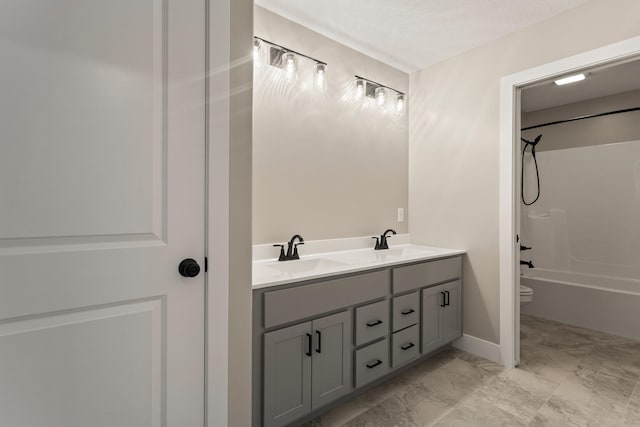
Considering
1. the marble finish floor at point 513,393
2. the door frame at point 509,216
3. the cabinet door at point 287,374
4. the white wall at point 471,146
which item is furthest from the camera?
the door frame at point 509,216

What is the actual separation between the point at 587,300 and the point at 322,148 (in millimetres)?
2929

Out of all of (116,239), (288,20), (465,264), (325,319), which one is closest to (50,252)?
(116,239)

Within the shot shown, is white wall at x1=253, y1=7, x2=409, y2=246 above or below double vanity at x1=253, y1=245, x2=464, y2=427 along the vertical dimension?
above

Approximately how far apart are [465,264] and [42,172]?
262 cm

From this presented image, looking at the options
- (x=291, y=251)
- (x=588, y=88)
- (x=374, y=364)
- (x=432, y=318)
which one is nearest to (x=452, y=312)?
(x=432, y=318)

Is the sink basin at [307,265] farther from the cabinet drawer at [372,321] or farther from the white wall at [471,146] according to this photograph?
the white wall at [471,146]

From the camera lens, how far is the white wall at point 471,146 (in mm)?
2195

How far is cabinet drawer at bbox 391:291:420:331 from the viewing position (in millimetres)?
1999

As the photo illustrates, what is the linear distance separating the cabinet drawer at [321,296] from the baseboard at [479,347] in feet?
3.64

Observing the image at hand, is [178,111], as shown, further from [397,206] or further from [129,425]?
[397,206]

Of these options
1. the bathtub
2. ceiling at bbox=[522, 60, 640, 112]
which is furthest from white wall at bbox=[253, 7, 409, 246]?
the bathtub

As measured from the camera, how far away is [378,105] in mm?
2660

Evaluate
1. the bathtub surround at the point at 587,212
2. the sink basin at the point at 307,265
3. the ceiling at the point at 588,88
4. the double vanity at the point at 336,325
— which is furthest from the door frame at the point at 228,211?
the bathtub surround at the point at 587,212

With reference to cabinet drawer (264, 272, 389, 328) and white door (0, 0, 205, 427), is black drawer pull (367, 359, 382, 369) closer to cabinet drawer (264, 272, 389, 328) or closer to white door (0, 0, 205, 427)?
cabinet drawer (264, 272, 389, 328)
